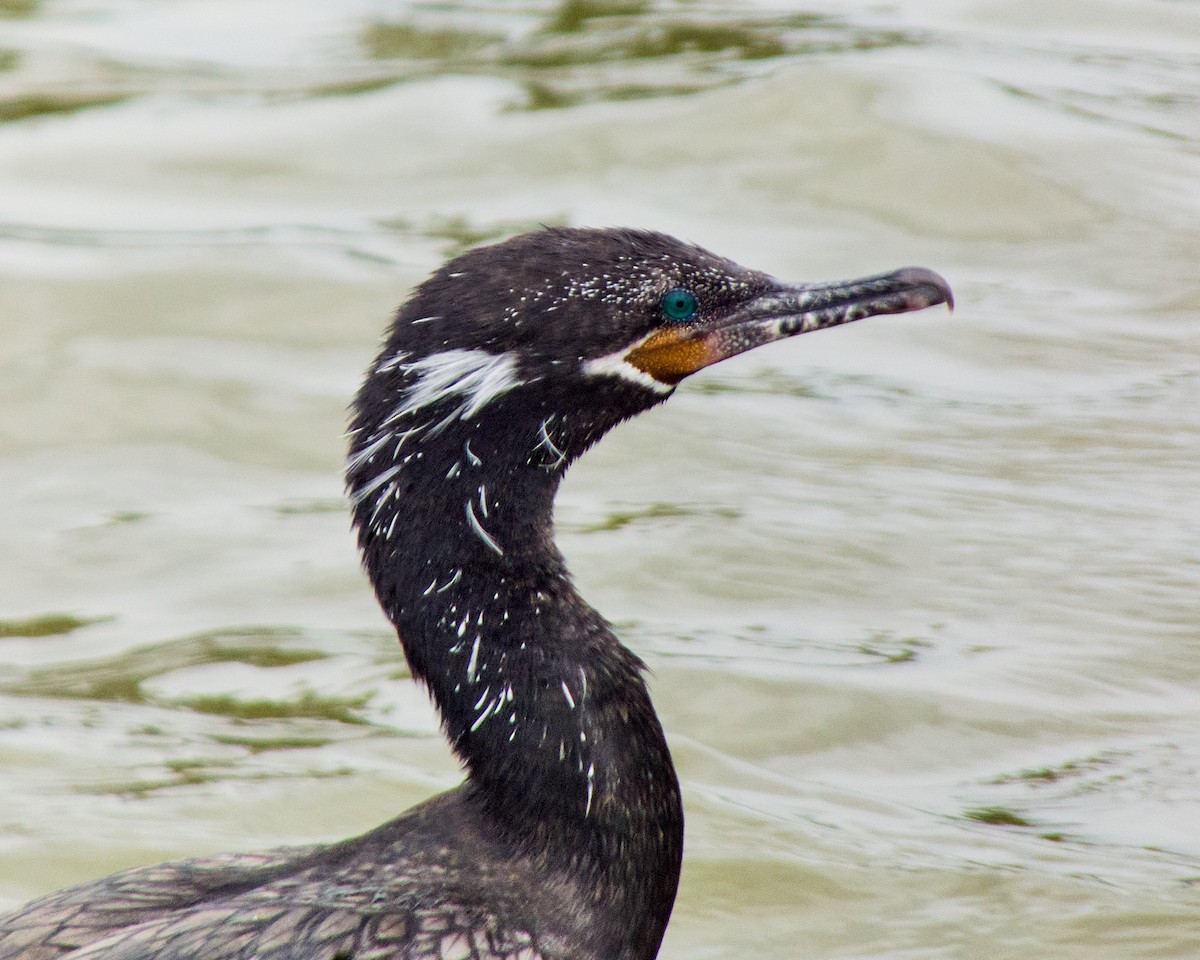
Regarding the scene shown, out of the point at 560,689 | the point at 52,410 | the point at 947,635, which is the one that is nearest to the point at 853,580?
the point at 947,635

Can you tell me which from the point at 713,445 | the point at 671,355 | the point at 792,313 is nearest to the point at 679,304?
the point at 671,355

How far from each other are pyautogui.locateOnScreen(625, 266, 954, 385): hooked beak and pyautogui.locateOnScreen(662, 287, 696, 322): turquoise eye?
0.03 meters

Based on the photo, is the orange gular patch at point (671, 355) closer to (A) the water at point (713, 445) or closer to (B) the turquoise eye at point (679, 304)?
(B) the turquoise eye at point (679, 304)

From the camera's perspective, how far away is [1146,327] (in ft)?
32.0

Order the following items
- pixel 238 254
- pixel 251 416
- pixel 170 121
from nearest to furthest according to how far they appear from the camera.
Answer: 1. pixel 251 416
2. pixel 238 254
3. pixel 170 121

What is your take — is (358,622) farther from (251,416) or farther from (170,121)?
(170,121)

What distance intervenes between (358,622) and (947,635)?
2.27m

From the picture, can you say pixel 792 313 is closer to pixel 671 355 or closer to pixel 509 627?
pixel 671 355

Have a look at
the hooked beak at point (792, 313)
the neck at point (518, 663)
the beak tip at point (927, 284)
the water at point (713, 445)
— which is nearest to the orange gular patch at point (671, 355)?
the hooked beak at point (792, 313)

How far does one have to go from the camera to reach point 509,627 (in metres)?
4.84

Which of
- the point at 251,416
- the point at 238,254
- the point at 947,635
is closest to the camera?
the point at 947,635

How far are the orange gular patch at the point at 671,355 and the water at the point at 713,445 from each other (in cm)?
180

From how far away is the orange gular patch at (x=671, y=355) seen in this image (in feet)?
16.2

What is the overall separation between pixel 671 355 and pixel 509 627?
2.63 feet
